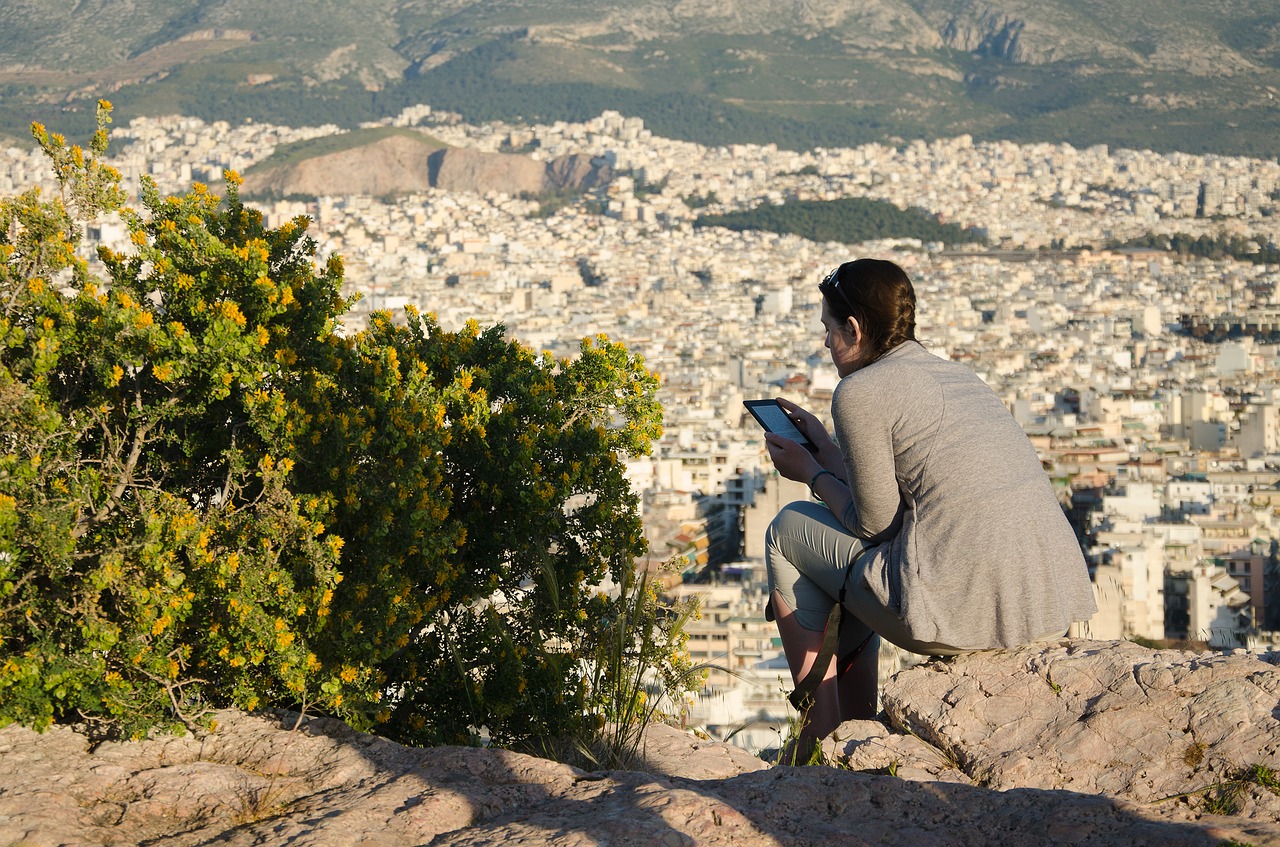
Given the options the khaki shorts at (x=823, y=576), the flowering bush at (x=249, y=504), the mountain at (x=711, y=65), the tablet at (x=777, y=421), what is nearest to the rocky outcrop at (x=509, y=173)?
the mountain at (x=711, y=65)

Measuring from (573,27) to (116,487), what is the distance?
104239mm

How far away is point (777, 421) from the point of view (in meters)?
2.90

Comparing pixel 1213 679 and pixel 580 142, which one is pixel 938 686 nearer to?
pixel 1213 679

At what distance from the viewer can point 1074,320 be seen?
5112 centimetres

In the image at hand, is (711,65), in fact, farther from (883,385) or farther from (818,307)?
(883,385)

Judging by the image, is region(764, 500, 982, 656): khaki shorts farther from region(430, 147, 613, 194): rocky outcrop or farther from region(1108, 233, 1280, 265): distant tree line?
region(430, 147, 613, 194): rocky outcrop

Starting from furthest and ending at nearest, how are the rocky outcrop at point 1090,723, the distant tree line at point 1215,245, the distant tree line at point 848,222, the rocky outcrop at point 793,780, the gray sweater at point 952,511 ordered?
the distant tree line at point 848,222
the distant tree line at point 1215,245
the gray sweater at point 952,511
the rocky outcrop at point 1090,723
the rocky outcrop at point 793,780

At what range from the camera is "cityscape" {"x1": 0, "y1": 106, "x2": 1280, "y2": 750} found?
18469 millimetres

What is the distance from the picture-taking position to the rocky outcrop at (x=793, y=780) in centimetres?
202

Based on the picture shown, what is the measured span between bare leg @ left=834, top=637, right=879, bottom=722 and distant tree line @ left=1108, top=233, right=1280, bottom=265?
66.8 metres

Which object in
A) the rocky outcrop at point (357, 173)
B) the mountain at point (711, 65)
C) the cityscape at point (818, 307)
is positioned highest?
the mountain at point (711, 65)

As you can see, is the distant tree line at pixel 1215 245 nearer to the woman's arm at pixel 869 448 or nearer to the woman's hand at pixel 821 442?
the woman's hand at pixel 821 442

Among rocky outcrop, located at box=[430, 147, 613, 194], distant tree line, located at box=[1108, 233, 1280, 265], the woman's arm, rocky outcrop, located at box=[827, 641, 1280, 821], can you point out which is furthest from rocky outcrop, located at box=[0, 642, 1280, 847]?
rocky outcrop, located at box=[430, 147, 613, 194]

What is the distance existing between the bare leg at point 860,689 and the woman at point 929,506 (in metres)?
0.28
